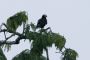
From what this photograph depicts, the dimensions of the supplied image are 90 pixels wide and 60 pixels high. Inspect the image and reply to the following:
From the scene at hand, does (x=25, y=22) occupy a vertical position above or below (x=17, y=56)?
above

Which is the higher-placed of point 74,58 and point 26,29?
point 26,29

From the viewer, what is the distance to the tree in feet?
43.6

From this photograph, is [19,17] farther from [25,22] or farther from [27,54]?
[27,54]

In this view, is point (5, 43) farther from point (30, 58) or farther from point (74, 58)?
point (74, 58)

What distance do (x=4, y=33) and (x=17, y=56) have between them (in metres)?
0.83

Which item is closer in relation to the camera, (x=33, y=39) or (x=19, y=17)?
(x=33, y=39)

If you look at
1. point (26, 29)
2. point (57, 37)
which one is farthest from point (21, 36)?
point (57, 37)

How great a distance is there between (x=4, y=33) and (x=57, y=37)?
174cm

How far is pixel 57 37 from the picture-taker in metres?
13.4

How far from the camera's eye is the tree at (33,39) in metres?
13.3

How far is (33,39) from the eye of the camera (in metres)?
13.4

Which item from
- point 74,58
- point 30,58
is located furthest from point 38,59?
point 74,58

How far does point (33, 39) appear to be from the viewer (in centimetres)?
1340

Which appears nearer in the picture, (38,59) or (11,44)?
(38,59)
